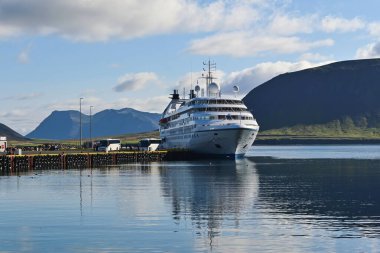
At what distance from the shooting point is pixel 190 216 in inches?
1826

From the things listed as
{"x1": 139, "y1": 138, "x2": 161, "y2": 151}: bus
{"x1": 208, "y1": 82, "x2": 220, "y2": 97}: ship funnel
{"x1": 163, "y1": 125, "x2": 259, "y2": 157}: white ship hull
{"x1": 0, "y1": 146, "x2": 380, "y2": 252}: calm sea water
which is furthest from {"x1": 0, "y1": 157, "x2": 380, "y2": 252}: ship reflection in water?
{"x1": 208, "y1": 82, "x2": 220, "y2": 97}: ship funnel

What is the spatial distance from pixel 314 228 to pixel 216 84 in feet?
445

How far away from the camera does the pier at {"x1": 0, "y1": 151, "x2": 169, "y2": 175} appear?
108 meters

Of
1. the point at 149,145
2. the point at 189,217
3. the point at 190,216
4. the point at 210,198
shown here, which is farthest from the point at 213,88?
the point at 189,217

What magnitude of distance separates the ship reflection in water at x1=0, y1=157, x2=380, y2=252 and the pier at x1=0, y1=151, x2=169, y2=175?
3275cm

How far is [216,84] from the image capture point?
6870 inches

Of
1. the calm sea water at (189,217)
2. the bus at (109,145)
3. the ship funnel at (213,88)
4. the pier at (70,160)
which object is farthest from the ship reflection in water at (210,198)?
the ship funnel at (213,88)

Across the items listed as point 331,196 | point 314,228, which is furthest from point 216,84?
point 314,228

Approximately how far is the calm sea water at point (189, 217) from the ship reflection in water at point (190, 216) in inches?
2.2

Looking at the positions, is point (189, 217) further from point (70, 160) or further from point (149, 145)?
point (149, 145)

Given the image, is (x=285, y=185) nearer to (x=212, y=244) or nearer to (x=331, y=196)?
(x=331, y=196)

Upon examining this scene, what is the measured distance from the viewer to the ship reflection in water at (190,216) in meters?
34.9

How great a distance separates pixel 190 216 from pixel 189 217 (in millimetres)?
567

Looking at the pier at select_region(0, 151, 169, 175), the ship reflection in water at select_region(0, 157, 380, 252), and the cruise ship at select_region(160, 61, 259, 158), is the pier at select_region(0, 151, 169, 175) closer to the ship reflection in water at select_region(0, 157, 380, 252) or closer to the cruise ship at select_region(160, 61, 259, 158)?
the cruise ship at select_region(160, 61, 259, 158)
